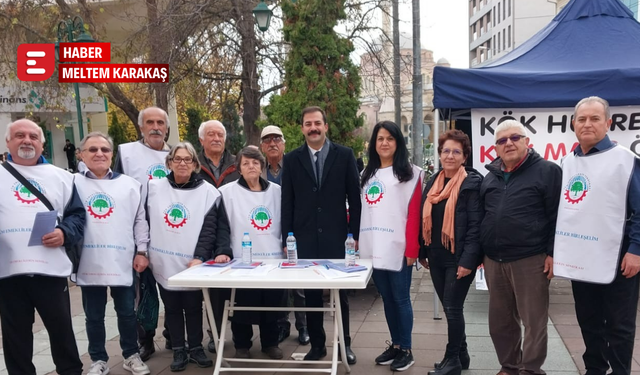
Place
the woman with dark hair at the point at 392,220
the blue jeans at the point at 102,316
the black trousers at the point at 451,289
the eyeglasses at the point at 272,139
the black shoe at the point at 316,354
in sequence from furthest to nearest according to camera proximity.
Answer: the eyeglasses at the point at 272,139 < the black shoe at the point at 316,354 < the blue jeans at the point at 102,316 < the woman with dark hair at the point at 392,220 < the black trousers at the point at 451,289

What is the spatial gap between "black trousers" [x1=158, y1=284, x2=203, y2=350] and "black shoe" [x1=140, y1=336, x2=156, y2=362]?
0.42m

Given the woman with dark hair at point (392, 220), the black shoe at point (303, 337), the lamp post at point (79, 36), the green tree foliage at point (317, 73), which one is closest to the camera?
the woman with dark hair at point (392, 220)

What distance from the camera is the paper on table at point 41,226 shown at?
330 centimetres

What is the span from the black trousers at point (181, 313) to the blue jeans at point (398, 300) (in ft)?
4.47

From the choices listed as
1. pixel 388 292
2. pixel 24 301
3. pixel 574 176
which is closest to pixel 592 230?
pixel 574 176

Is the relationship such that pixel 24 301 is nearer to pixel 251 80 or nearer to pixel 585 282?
pixel 585 282

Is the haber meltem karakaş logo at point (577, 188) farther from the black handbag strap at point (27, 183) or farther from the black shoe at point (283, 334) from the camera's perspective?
the black handbag strap at point (27, 183)

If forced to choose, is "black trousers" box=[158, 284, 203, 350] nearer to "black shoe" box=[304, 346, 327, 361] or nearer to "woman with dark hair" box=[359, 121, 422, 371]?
"black shoe" box=[304, 346, 327, 361]

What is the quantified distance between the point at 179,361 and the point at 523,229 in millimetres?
2651

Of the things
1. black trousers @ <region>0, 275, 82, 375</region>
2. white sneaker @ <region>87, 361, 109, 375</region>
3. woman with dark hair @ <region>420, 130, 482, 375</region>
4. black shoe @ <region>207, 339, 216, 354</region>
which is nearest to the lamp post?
black shoe @ <region>207, 339, 216, 354</region>

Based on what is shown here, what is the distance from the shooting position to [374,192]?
3822mm

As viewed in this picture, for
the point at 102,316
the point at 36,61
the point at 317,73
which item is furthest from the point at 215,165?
the point at 36,61

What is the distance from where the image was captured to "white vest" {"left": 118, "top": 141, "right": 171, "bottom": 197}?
427 centimetres

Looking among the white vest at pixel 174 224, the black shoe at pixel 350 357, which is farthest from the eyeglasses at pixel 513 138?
the white vest at pixel 174 224
